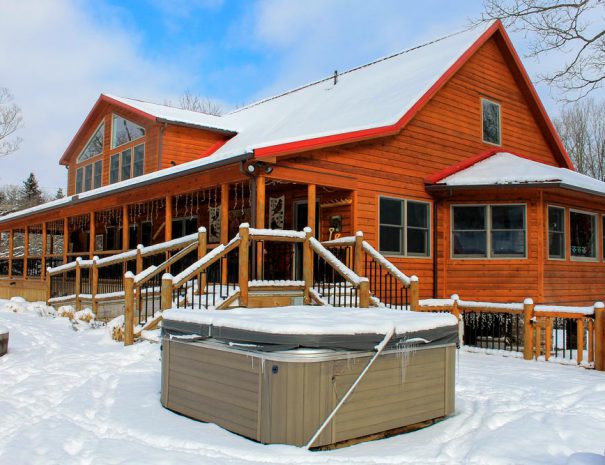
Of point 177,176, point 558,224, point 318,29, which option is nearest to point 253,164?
point 177,176

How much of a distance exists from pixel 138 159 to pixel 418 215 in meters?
9.97

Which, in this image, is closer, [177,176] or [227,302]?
[227,302]

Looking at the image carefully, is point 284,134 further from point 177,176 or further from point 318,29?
point 318,29

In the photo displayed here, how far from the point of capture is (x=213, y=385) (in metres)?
5.61

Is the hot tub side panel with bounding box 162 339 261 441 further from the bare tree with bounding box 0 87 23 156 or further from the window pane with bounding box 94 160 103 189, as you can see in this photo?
the bare tree with bounding box 0 87 23 156

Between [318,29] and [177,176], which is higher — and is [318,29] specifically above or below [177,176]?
above

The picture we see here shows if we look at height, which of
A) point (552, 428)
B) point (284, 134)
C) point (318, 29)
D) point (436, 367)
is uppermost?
point (318, 29)

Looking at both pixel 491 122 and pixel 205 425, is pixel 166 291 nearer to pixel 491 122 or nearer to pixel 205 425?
pixel 205 425

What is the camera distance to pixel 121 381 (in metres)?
7.43

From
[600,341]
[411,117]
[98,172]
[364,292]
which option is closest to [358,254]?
[364,292]

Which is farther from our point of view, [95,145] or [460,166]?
[95,145]

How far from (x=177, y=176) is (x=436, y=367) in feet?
24.7

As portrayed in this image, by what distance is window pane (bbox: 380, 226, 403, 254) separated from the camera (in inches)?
511

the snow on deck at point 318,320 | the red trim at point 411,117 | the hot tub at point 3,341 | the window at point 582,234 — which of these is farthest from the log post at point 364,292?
the window at point 582,234
